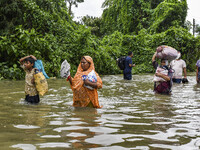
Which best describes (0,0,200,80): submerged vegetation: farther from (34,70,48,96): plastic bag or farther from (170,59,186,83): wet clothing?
(34,70,48,96): plastic bag

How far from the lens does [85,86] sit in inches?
226

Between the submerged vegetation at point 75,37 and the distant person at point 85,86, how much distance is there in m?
7.70

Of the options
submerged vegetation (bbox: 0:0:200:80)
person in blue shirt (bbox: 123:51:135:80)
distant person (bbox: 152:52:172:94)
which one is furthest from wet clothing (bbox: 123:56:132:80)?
distant person (bbox: 152:52:172:94)

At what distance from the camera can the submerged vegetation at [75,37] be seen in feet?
45.6

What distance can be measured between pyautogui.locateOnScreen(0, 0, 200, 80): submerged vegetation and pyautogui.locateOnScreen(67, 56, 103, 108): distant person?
7.70 meters

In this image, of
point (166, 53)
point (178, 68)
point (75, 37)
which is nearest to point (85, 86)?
point (166, 53)

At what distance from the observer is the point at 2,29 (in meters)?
15.0

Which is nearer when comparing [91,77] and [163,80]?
[91,77]

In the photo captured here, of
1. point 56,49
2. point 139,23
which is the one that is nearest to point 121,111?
point 56,49

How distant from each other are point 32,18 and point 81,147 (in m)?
14.4

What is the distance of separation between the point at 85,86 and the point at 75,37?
501 inches

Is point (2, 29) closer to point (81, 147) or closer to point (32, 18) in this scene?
point (32, 18)

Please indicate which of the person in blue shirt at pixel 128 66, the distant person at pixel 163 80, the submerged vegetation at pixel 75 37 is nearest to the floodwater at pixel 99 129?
the distant person at pixel 163 80

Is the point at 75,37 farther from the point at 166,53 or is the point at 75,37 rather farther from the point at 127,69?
the point at 166,53
